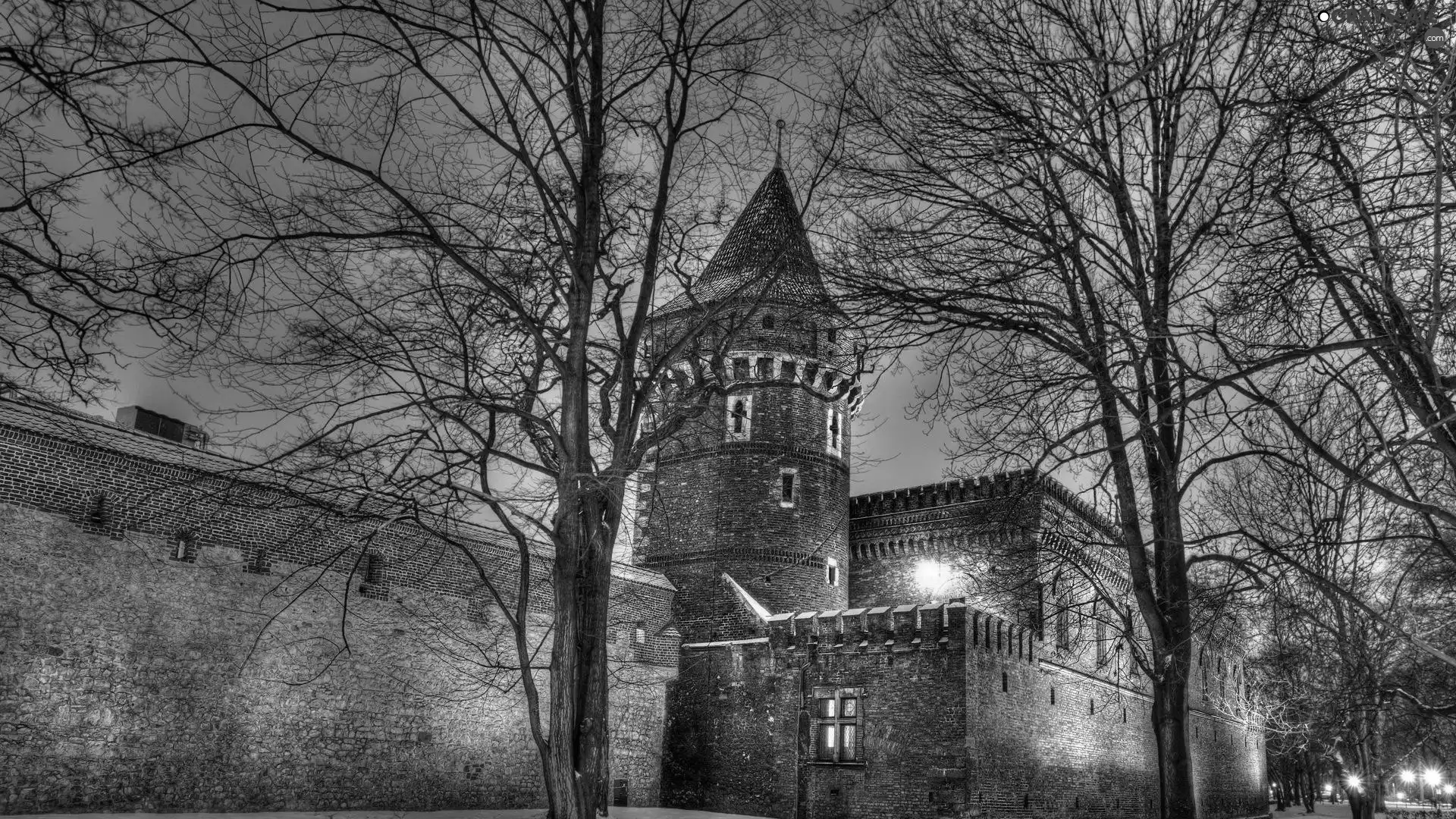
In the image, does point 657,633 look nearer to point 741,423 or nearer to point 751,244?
point 741,423

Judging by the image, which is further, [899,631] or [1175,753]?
[899,631]

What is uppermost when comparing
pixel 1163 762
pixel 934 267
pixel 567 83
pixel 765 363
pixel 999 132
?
pixel 765 363

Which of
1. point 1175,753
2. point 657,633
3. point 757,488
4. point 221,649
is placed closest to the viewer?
point 1175,753

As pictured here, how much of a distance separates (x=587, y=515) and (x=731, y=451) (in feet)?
61.4

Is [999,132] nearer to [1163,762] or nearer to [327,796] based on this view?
[1163,762]

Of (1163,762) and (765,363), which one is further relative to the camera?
(765,363)

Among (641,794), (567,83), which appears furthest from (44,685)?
(641,794)

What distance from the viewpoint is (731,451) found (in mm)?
27453

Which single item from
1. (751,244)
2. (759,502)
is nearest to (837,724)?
(759,502)

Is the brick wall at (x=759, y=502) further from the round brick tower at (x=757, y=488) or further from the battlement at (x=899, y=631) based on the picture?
the battlement at (x=899, y=631)

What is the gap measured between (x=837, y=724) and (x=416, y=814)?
8.96m

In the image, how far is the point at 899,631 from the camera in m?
22.0

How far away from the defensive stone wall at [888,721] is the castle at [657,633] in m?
0.06

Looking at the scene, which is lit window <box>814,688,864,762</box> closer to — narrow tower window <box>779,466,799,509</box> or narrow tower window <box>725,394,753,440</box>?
narrow tower window <box>779,466,799,509</box>
